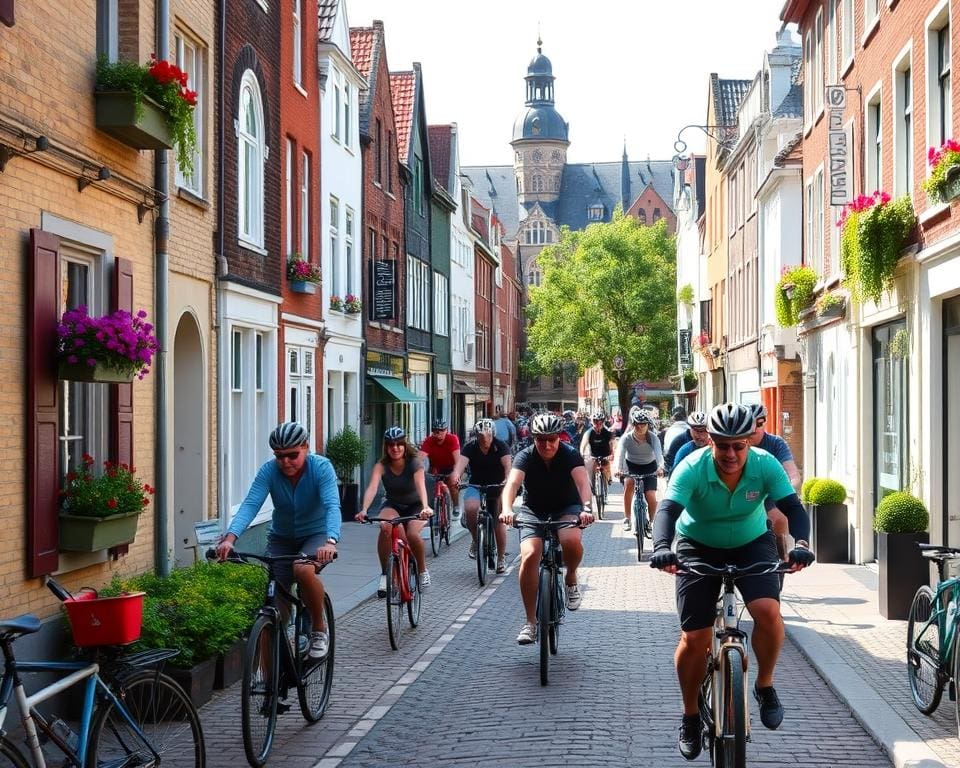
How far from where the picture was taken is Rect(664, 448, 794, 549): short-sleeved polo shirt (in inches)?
259

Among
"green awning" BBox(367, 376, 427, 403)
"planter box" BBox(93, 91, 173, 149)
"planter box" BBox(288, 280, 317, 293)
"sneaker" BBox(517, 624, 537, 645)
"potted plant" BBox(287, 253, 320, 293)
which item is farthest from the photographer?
"green awning" BBox(367, 376, 427, 403)

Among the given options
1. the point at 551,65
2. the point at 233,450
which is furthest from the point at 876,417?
the point at 551,65

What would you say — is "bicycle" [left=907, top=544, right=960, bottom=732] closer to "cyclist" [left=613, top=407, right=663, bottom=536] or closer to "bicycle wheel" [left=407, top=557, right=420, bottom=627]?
"bicycle wheel" [left=407, top=557, right=420, bottom=627]

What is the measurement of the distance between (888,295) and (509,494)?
23.8 ft

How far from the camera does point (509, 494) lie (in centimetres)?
1019

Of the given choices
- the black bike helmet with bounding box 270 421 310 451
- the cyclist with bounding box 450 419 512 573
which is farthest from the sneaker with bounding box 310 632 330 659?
the cyclist with bounding box 450 419 512 573

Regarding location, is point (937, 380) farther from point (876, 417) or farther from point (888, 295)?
point (876, 417)

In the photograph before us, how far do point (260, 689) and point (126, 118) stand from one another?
5.28m

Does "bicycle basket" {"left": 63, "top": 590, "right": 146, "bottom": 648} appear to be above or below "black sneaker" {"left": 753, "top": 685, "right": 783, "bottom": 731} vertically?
above

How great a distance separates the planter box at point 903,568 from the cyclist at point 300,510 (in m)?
5.97

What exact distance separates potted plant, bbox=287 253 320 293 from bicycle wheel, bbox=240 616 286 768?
1295cm

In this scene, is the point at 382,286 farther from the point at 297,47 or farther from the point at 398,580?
the point at 398,580

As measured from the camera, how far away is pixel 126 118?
10.6 metres

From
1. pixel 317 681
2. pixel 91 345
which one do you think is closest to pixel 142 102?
pixel 91 345
